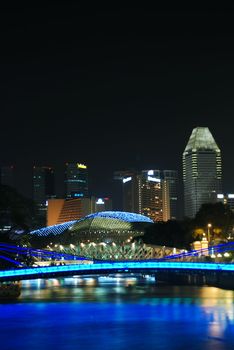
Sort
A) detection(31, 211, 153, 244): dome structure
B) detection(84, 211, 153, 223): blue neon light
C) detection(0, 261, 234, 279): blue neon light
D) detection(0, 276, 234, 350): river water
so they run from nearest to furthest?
detection(0, 276, 234, 350): river water
detection(0, 261, 234, 279): blue neon light
detection(31, 211, 153, 244): dome structure
detection(84, 211, 153, 223): blue neon light

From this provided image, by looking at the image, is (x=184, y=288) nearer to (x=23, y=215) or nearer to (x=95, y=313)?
(x=23, y=215)

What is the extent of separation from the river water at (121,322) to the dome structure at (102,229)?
84152 millimetres

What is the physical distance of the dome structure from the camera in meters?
159

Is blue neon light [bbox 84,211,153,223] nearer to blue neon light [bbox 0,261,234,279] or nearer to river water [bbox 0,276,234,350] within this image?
river water [bbox 0,276,234,350]

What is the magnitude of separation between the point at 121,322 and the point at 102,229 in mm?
107618

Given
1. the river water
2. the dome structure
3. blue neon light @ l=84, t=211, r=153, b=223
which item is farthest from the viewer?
blue neon light @ l=84, t=211, r=153, b=223

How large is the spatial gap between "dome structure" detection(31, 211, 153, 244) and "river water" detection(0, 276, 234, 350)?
8415 centimetres

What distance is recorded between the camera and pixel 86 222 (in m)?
164

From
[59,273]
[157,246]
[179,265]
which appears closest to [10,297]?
[59,273]

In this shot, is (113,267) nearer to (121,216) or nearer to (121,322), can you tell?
(121,322)

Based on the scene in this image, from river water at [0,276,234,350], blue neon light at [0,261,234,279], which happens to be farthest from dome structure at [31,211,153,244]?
blue neon light at [0,261,234,279]

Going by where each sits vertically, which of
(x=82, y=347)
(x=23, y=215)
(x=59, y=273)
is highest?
(x=23, y=215)

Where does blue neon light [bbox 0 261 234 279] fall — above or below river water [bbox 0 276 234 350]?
above

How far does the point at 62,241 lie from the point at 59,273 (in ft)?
312
